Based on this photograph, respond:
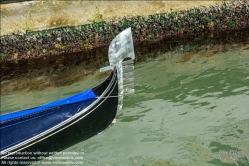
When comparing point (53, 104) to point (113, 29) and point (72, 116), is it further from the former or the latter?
point (113, 29)

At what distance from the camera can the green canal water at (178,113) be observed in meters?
5.60

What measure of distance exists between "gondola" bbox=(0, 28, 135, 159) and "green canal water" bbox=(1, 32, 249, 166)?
626mm

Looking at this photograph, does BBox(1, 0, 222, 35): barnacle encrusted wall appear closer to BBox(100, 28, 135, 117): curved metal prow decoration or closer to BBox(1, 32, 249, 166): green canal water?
BBox(1, 32, 249, 166): green canal water

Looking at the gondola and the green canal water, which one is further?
the green canal water

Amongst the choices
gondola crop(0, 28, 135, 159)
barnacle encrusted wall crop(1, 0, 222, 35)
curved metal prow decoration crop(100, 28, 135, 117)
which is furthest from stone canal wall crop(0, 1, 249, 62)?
curved metal prow decoration crop(100, 28, 135, 117)

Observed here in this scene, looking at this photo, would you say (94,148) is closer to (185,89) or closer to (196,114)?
(196,114)

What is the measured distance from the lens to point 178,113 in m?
6.88

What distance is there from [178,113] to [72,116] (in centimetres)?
267

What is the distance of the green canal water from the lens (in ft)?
18.4

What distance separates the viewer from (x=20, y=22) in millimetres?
11797

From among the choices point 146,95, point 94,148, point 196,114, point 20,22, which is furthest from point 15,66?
point 196,114

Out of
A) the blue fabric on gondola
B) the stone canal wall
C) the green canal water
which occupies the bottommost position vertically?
the green canal water

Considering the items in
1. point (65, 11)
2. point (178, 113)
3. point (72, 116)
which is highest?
point (65, 11)

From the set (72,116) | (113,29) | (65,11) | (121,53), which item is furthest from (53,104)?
(65,11)
